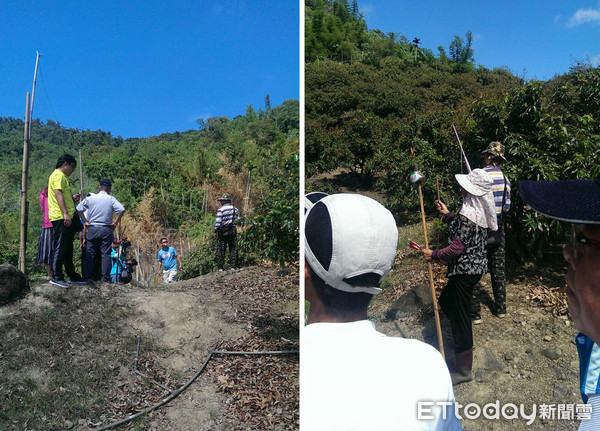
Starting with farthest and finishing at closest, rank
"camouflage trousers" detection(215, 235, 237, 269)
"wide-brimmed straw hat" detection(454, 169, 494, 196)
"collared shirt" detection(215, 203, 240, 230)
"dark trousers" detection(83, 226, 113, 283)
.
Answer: "camouflage trousers" detection(215, 235, 237, 269)
"collared shirt" detection(215, 203, 240, 230)
"dark trousers" detection(83, 226, 113, 283)
"wide-brimmed straw hat" detection(454, 169, 494, 196)

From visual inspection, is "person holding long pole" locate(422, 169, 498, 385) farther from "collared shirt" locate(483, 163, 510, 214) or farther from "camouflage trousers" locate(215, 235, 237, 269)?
"camouflage trousers" locate(215, 235, 237, 269)

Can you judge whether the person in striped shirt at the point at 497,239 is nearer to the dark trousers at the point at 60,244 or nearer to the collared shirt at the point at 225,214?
the collared shirt at the point at 225,214

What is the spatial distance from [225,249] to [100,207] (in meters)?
0.84

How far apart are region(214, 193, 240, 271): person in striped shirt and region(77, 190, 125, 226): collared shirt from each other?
63cm

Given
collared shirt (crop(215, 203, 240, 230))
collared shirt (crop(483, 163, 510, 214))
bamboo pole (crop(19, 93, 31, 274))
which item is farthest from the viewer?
collared shirt (crop(215, 203, 240, 230))

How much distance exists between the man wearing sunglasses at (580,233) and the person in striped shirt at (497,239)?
1.01m

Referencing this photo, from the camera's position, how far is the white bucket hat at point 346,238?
0.73 metres

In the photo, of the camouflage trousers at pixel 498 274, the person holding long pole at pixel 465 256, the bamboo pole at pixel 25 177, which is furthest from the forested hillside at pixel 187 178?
the camouflage trousers at pixel 498 274

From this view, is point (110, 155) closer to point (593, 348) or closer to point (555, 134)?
point (555, 134)

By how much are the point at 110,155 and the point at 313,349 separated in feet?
7.67

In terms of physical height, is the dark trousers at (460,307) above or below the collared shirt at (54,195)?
below

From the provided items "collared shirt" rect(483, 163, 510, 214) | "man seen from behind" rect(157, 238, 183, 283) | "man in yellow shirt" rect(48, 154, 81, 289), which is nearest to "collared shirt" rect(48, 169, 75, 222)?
"man in yellow shirt" rect(48, 154, 81, 289)

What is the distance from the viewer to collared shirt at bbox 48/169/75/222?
7.50 ft

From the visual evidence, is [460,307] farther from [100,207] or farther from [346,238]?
[100,207]
